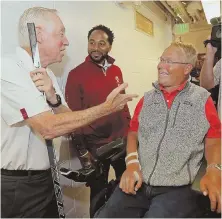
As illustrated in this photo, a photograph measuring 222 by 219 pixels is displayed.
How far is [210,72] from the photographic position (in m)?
1.50

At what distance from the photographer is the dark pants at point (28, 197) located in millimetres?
1166

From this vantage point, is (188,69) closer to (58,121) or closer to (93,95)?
(93,95)

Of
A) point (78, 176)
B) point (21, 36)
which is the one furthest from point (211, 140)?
point (21, 36)

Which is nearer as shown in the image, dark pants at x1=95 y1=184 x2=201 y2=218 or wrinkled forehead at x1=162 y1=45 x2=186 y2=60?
dark pants at x1=95 y1=184 x2=201 y2=218

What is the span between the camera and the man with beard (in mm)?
1862

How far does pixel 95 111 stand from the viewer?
3.74 ft

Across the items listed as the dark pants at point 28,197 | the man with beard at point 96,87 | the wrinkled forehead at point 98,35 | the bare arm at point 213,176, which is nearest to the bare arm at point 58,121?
the dark pants at point 28,197

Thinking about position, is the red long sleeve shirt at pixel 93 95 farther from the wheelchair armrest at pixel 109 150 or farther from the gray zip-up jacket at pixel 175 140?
the gray zip-up jacket at pixel 175 140

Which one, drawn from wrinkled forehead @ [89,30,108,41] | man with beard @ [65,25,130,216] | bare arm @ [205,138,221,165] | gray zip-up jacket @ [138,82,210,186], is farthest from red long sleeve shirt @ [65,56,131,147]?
bare arm @ [205,138,221,165]

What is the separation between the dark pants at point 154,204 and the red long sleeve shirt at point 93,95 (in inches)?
27.3

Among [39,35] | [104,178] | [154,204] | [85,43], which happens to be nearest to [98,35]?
[85,43]

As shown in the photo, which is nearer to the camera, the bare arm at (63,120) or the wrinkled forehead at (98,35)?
the bare arm at (63,120)

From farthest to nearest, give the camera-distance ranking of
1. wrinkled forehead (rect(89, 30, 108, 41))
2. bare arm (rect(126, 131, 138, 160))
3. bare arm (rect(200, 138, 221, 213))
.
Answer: wrinkled forehead (rect(89, 30, 108, 41)) → bare arm (rect(126, 131, 138, 160)) → bare arm (rect(200, 138, 221, 213))

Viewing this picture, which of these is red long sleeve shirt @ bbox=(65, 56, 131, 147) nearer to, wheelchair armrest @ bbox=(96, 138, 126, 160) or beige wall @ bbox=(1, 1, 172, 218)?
beige wall @ bbox=(1, 1, 172, 218)
